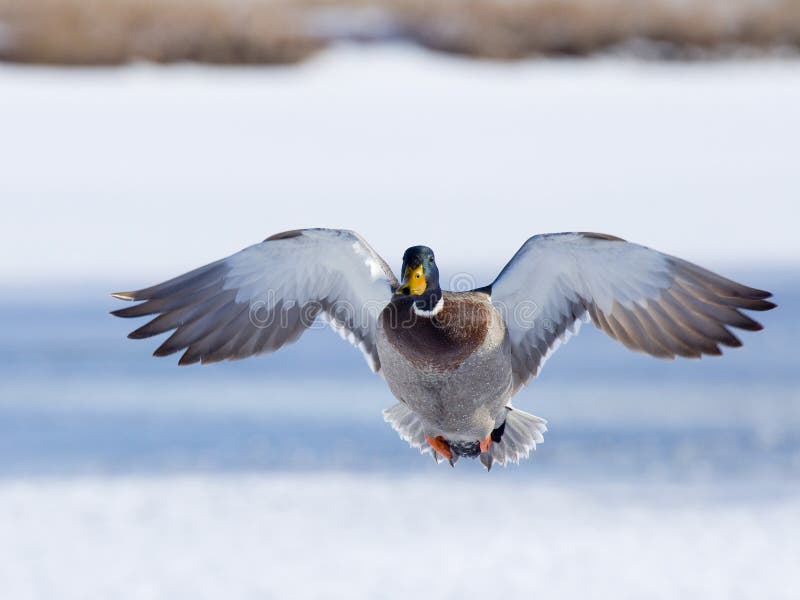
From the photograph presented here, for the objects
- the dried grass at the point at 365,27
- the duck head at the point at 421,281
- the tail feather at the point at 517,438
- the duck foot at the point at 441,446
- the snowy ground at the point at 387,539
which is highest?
the dried grass at the point at 365,27

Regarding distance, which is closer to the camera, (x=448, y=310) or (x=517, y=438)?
(x=448, y=310)

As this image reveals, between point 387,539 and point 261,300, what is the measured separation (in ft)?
6.16

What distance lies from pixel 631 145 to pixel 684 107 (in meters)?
0.82

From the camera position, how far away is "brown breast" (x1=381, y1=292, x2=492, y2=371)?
535cm

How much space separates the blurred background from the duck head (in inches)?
70.8

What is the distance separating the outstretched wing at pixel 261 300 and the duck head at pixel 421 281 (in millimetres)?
211

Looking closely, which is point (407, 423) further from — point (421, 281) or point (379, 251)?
point (379, 251)

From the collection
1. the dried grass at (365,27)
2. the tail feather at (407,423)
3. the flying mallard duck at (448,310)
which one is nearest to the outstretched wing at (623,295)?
the flying mallard duck at (448,310)

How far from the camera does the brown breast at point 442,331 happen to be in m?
5.35

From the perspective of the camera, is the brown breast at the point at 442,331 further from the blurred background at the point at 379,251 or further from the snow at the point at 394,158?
the snow at the point at 394,158

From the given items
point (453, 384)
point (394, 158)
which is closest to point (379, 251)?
point (394, 158)

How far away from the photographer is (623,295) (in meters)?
5.64

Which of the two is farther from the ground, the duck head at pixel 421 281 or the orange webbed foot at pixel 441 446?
the duck head at pixel 421 281

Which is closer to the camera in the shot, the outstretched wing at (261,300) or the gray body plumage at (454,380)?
the gray body plumage at (454,380)
